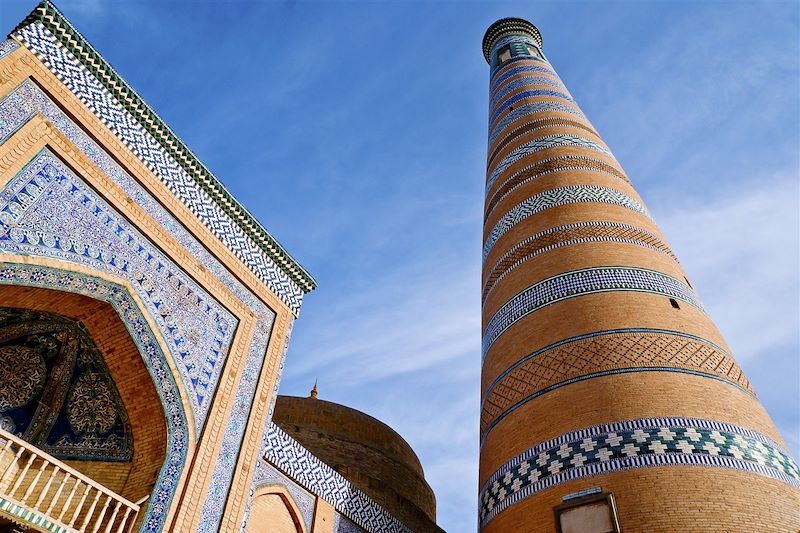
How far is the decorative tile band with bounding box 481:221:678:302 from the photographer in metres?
4.33

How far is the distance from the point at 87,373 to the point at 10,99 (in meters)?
1.16

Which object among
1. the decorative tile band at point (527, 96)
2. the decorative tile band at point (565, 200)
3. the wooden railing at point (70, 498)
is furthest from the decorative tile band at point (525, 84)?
the wooden railing at point (70, 498)

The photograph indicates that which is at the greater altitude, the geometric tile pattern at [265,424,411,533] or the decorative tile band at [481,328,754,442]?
the decorative tile band at [481,328,754,442]

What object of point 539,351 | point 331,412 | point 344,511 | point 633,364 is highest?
point 331,412

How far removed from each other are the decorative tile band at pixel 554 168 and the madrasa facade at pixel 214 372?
1156 millimetres

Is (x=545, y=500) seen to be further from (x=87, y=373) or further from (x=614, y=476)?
(x=87, y=373)

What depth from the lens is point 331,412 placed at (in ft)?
22.0

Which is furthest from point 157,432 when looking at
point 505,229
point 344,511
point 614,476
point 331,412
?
point 331,412

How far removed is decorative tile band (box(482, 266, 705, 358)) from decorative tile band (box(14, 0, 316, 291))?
136 centimetres

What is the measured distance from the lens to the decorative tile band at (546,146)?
5.45 metres

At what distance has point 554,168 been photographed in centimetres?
514

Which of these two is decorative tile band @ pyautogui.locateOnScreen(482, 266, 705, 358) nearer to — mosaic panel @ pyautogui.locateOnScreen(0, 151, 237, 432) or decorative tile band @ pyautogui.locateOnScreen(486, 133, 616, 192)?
decorative tile band @ pyautogui.locateOnScreen(486, 133, 616, 192)

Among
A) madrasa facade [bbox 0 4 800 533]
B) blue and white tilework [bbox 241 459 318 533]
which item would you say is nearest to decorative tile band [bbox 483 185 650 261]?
madrasa facade [bbox 0 4 800 533]

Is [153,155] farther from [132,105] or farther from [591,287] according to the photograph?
[591,287]
